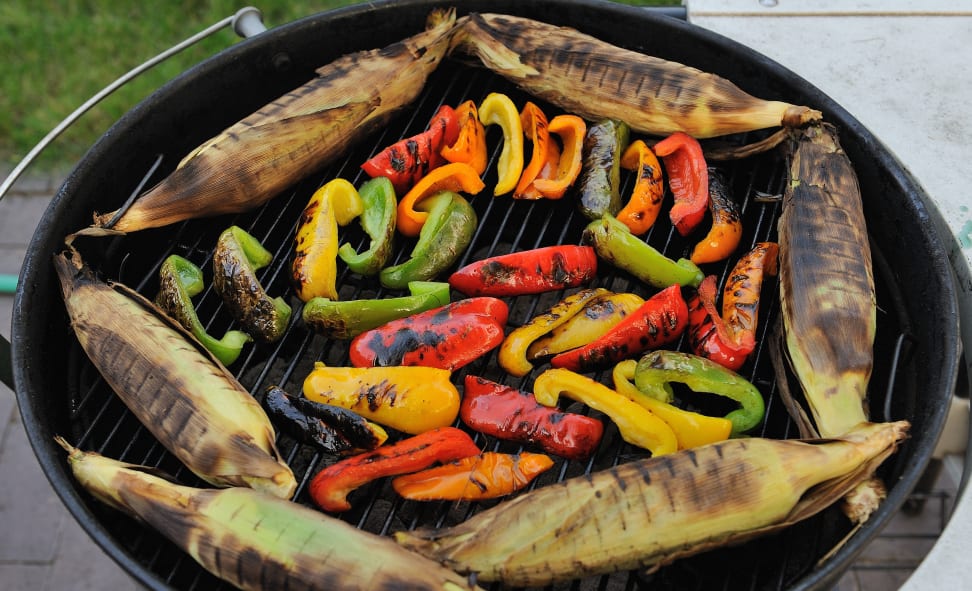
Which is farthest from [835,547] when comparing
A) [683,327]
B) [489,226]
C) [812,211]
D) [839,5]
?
[839,5]

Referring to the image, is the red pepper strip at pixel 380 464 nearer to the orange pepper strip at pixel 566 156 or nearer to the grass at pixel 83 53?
the orange pepper strip at pixel 566 156

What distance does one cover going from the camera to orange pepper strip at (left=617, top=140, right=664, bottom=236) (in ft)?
9.92

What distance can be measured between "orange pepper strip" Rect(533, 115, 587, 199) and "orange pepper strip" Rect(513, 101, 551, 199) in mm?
26

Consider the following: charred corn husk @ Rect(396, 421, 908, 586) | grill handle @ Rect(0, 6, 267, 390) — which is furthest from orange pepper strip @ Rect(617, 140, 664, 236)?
grill handle @ Rect(0, 6, 267, 390)

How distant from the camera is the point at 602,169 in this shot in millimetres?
3102

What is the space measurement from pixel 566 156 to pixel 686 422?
1.20 m

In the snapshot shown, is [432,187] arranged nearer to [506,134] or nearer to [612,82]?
[506,134]

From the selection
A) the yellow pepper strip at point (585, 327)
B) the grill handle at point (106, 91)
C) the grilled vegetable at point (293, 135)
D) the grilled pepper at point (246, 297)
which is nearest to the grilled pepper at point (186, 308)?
the grilled pepper at point (246, 297)

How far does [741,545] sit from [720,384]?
1.49ft

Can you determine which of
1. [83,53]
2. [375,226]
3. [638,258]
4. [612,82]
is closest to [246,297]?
[375,226]

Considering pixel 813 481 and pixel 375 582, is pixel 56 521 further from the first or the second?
pixel 813 481

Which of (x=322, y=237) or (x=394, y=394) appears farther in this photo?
(x=322, y=237)

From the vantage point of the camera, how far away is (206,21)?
5.69 m

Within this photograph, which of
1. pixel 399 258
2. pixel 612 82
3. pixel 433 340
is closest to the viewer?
pixel 433 340
